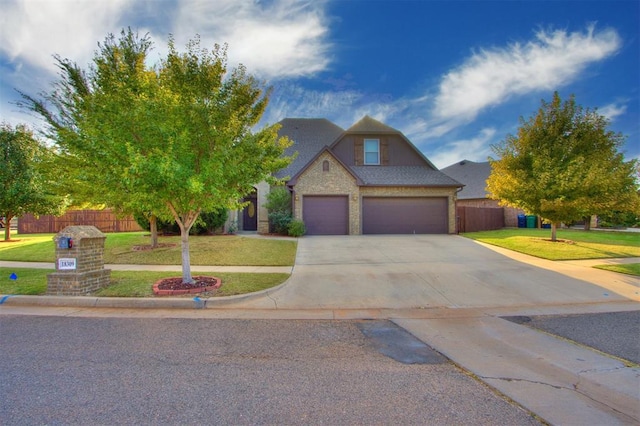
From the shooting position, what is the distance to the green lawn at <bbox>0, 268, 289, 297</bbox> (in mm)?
7230

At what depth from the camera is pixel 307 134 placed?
24.5 metres

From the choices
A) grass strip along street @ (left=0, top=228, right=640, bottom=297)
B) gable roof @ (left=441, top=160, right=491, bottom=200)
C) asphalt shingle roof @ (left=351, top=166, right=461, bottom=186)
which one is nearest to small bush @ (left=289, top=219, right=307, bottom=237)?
grass strip along street @ (left=0, top=228, right=640, bottom=297)

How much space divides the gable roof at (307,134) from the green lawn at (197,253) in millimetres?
9389

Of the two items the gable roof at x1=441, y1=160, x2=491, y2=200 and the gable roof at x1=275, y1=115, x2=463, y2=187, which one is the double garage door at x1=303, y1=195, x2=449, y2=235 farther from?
the gable roof at x1=441, y1=160, x2=491, y2=200

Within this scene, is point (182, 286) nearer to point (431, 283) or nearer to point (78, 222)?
point (431, 283)

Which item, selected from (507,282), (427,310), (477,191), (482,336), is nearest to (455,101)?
(507,282)

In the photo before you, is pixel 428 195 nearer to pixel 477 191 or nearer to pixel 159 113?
pixel 477 191

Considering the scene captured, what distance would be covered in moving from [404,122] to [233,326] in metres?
18.8

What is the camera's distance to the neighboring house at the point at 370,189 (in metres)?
18.9

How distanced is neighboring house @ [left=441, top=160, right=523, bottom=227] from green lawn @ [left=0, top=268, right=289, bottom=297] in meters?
21.6

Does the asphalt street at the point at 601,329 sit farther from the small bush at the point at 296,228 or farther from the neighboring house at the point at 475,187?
the neighboring house at the point at 475,187

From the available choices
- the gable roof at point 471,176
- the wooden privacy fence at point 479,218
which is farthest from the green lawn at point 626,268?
the gable roof at point 471,176

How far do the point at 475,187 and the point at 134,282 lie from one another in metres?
30.0

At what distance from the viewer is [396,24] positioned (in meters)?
10.9
